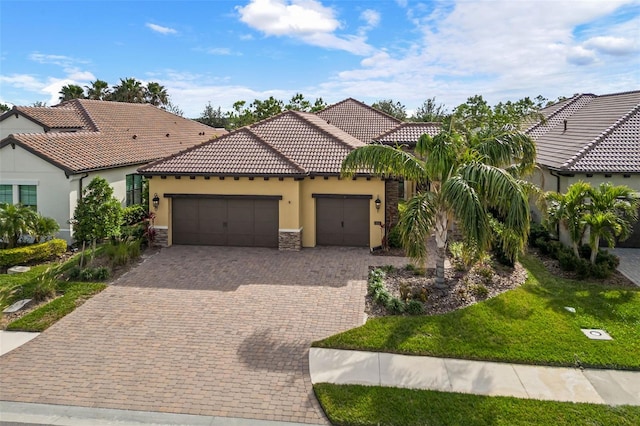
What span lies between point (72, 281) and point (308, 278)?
7423mm

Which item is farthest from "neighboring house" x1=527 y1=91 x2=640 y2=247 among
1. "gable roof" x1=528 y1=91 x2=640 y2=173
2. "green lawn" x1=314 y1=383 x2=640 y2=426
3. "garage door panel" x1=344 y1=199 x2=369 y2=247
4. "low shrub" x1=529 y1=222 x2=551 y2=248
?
"green lawn" x1=314 y1=383 x2=640 y2=426

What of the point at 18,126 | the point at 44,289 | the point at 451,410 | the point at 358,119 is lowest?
the point at 451,410

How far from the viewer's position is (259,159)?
18.7 meters

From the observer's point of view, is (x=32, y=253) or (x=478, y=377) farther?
(x=32, y=253)

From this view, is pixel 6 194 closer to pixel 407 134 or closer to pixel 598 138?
pixel 407 134

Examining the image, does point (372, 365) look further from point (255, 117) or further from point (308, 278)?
point (255, 117)

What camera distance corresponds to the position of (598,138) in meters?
19.2

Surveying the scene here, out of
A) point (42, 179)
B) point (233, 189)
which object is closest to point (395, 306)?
point (233, 189)

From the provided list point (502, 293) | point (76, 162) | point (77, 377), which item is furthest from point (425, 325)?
point (76, 162)

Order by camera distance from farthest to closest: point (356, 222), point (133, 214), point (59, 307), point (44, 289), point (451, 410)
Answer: point (133, 214), point (356, 222), point (44, 289), point (59, 307), point (451, 410)

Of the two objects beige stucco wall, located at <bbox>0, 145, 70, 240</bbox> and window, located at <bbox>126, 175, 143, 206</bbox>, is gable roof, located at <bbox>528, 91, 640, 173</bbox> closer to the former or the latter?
beige stucco wall, located at <bbox>0, 145, 70, 240</bbox>

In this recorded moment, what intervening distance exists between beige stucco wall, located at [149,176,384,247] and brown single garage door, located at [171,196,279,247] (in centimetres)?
33

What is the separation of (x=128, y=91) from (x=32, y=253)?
40.1m

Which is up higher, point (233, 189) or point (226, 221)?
point (233, 189)
